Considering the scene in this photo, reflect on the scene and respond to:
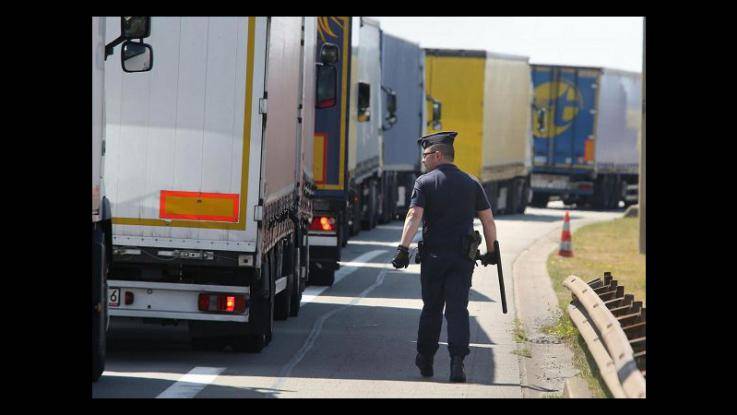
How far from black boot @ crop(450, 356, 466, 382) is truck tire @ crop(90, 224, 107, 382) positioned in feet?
8.56

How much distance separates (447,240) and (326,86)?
21.8ft

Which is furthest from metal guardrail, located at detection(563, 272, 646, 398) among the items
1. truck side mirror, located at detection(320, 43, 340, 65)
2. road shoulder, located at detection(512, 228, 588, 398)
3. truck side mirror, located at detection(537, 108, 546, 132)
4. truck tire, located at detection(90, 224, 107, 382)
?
truck side mirror, located at detection(537, 108, 546, 132)

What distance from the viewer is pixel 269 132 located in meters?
12.8

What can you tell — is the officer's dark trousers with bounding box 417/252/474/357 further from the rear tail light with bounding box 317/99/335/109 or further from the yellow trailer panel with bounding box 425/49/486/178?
the yellow trailer panel with bounding box 425/49/486/178

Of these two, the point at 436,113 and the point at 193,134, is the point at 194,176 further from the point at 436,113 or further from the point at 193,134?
the point at 436,113

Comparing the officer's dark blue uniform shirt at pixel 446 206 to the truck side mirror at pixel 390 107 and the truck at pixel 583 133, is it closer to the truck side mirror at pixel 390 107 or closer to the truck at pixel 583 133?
the truck side mirror at pixel 390 107

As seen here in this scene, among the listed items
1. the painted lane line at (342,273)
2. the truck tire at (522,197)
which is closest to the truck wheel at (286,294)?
the painted lane line at (342,273)

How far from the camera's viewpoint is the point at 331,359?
13.0 meters

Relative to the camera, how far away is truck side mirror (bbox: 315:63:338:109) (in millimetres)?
17844

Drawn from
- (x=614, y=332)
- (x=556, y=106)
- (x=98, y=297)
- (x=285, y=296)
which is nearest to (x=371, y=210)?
(x=556, y=106)
